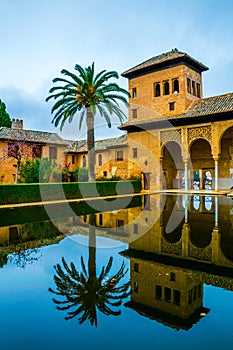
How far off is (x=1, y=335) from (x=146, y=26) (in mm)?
16774

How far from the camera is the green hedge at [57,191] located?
16.5 meters

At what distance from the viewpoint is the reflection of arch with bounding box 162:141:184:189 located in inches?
1137

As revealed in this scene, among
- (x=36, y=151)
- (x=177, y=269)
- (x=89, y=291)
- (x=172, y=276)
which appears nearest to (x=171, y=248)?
(x=177, y=269)

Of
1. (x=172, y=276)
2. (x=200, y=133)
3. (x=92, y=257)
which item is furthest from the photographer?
(x=200, y=133)

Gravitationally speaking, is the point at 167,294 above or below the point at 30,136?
below

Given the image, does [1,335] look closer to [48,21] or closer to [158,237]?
[158,237]

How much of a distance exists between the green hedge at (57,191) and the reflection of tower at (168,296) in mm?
13028

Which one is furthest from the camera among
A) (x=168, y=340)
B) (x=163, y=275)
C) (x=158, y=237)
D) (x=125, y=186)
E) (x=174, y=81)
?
Result: (x=174, y=81)

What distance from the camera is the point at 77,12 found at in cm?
1447

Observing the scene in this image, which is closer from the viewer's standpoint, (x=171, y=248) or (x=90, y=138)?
(x=171, y=248)

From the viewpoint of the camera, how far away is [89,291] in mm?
3861

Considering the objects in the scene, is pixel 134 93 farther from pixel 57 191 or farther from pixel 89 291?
pixel 89 291

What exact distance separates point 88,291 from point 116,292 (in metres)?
0.35

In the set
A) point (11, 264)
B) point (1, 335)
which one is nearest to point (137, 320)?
point (1, 335)
